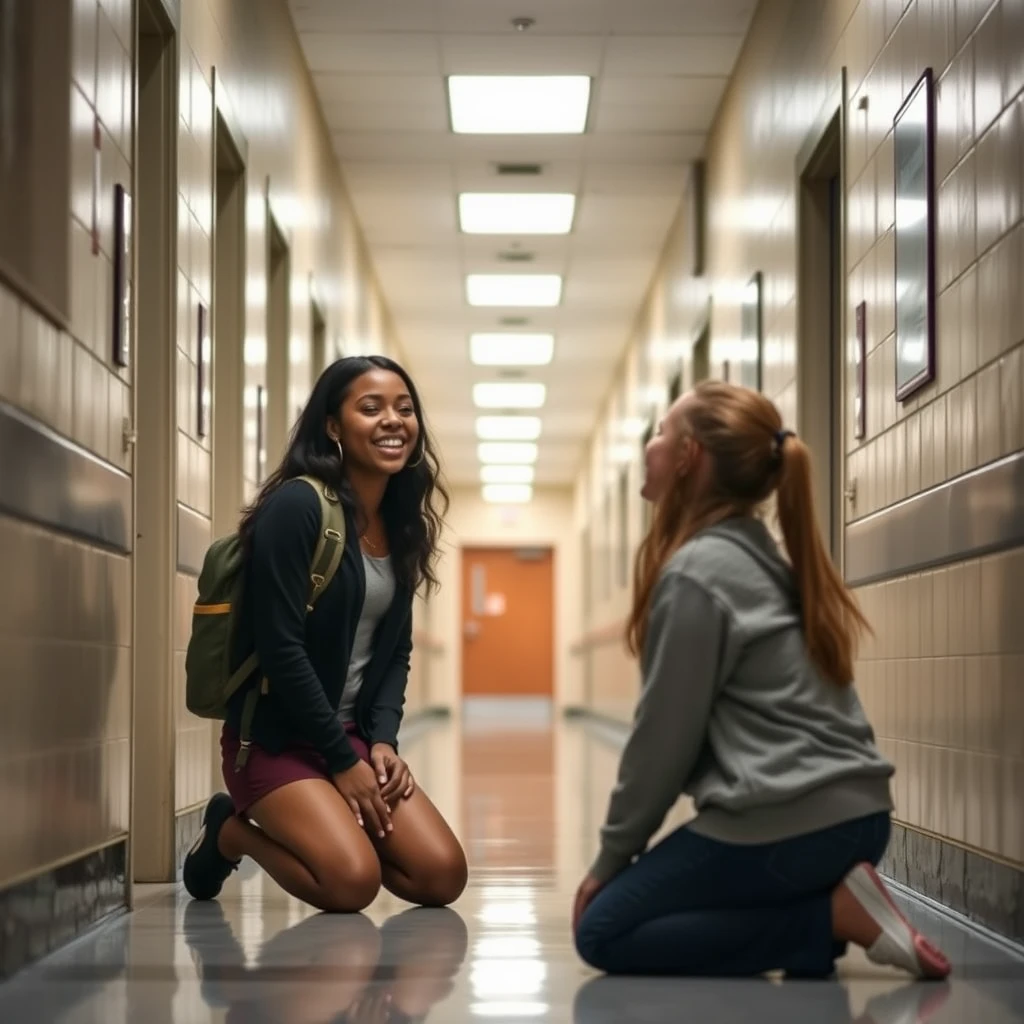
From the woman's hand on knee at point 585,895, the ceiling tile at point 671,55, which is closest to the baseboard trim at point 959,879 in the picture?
the woman's hand on knee at point 585,895

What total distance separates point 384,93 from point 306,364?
140 centimetres

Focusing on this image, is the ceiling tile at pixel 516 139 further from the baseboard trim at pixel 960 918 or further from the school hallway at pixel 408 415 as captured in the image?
the baseboard trim at pixel 960 918

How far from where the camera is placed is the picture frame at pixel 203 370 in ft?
16.8

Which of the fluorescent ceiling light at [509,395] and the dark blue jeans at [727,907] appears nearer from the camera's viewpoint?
the dark blue jeans at [727,907]

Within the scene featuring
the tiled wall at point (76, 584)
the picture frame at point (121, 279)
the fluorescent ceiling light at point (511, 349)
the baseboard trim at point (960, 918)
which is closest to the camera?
the tiled wall at point (76, 584)

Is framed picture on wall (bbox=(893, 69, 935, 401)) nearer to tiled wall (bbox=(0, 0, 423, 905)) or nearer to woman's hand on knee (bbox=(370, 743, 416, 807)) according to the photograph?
woman's hand on knee (bbox=(370, 743, 416, 807))

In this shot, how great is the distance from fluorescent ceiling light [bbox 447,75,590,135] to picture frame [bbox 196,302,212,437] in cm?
345

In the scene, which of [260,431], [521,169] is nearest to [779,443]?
[260,431]

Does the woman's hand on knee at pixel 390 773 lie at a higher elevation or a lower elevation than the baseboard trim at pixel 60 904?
higher

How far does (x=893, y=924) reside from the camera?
2.76m

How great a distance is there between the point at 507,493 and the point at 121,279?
21.7m

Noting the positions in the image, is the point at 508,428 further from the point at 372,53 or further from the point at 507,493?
the point at 372,53

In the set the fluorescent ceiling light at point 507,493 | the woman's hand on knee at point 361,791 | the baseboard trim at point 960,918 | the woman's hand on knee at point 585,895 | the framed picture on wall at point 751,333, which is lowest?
the baseboard trim at point 960,918

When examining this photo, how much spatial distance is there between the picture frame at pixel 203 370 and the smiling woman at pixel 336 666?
4.20ft
